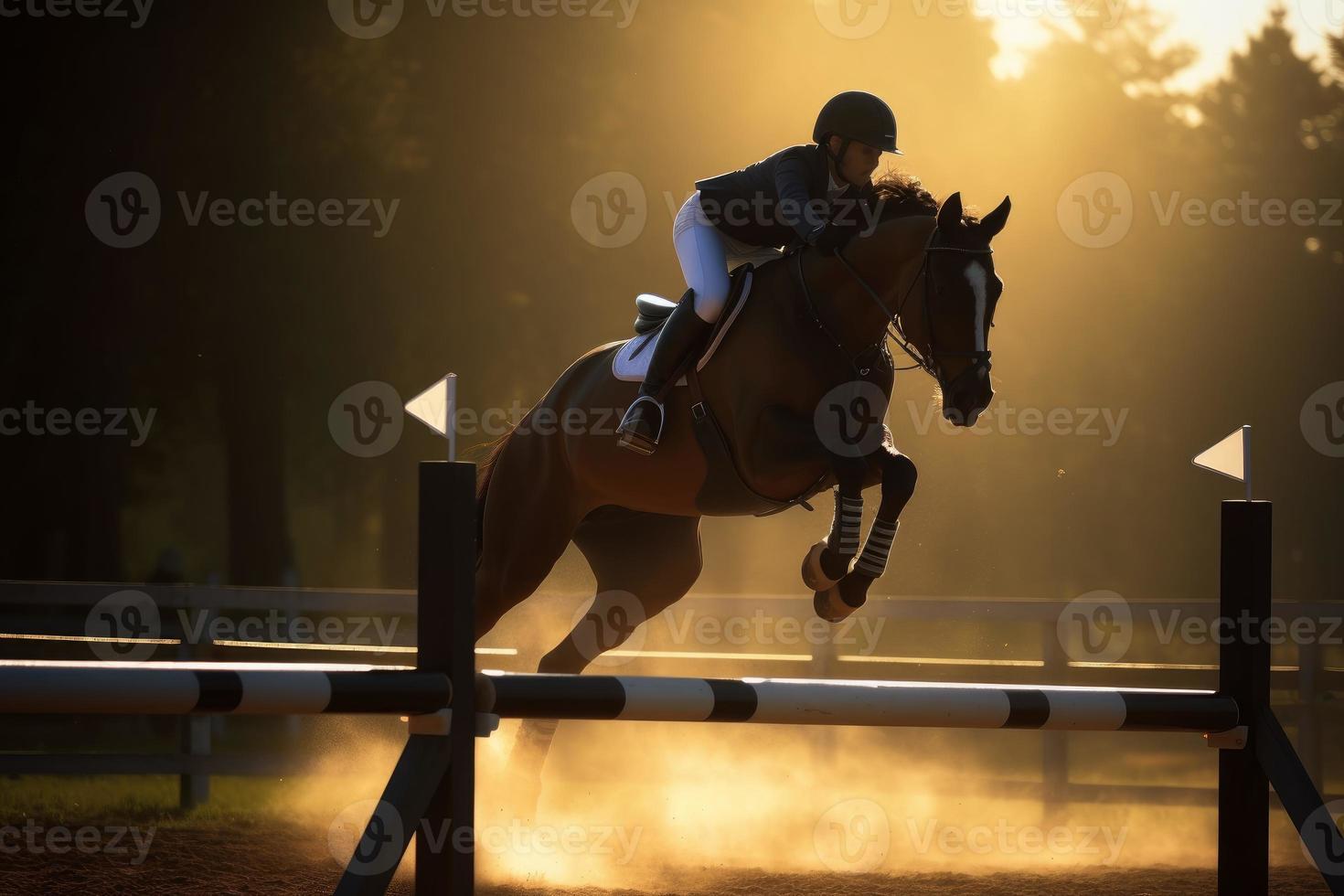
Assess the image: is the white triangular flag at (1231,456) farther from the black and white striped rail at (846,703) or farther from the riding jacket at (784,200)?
the riding jacket at (784,200)

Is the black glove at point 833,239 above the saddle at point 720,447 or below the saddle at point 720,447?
above

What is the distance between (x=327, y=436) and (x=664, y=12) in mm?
5291

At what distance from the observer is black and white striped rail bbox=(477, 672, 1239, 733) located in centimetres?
297

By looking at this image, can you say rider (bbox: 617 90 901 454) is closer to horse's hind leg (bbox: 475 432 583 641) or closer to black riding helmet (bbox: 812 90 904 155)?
black riding helmet (bbox: 812 90 904 155)

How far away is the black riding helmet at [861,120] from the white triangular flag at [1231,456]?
1498 millimetres

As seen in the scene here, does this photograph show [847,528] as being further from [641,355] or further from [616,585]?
[616,585]

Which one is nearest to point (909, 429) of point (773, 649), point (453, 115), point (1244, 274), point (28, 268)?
point (773, 649)

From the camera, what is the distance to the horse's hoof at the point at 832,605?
4.32 metres

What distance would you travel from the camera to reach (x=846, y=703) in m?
3.22

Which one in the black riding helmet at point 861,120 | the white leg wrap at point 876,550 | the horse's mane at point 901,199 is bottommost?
the white leg wrap at point 876,550

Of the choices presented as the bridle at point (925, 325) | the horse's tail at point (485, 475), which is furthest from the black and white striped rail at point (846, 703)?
the horse's tail at point (485, 475)

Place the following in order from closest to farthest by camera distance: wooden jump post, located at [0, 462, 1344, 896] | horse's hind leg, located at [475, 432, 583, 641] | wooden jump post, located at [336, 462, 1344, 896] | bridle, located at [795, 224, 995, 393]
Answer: wooden jump post, located at [0, 462, 1344, 896] → wooden jump post, located at [336, 462, 1344, 896] → bridle, located at [795, 224, 995, 393] → horse's hind leg, located at [475, 432, 583, 641]

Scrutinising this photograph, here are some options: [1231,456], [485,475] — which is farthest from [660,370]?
[1231,456]

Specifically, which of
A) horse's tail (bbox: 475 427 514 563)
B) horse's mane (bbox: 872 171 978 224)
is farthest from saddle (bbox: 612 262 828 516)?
horse's tail (bbox: 475 427 514 563)
